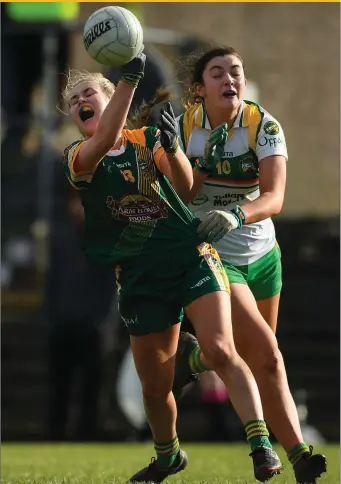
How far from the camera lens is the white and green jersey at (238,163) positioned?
276 inches

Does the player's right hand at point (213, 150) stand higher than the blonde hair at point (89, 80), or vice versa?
the blonde hair at point (89, 80)

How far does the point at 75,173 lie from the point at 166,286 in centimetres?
73

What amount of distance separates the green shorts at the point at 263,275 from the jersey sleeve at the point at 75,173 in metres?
0.94

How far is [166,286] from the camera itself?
6742mm

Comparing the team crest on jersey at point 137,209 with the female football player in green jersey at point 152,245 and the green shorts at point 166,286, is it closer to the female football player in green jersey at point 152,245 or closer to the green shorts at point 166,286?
the female football player in green jersey at point 152,245

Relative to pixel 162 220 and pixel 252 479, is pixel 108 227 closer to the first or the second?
pixel 162 220

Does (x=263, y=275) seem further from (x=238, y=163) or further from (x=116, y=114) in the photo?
(x=116, y=114)

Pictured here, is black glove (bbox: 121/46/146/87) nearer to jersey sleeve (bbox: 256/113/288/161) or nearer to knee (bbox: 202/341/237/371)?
jersey sleeve (bbox: 256/113/288/161)

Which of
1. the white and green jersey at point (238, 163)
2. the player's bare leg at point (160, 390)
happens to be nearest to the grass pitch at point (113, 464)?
the player's bare leg at point (160, 390)

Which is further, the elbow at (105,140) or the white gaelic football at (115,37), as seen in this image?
the elbow at (105,140)

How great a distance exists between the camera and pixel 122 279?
687 centimetres

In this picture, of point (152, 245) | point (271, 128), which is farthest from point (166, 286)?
point (271, 128)

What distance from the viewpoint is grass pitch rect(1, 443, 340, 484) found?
25.1 feet

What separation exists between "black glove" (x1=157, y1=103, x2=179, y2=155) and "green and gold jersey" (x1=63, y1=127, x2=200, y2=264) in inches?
6.6
